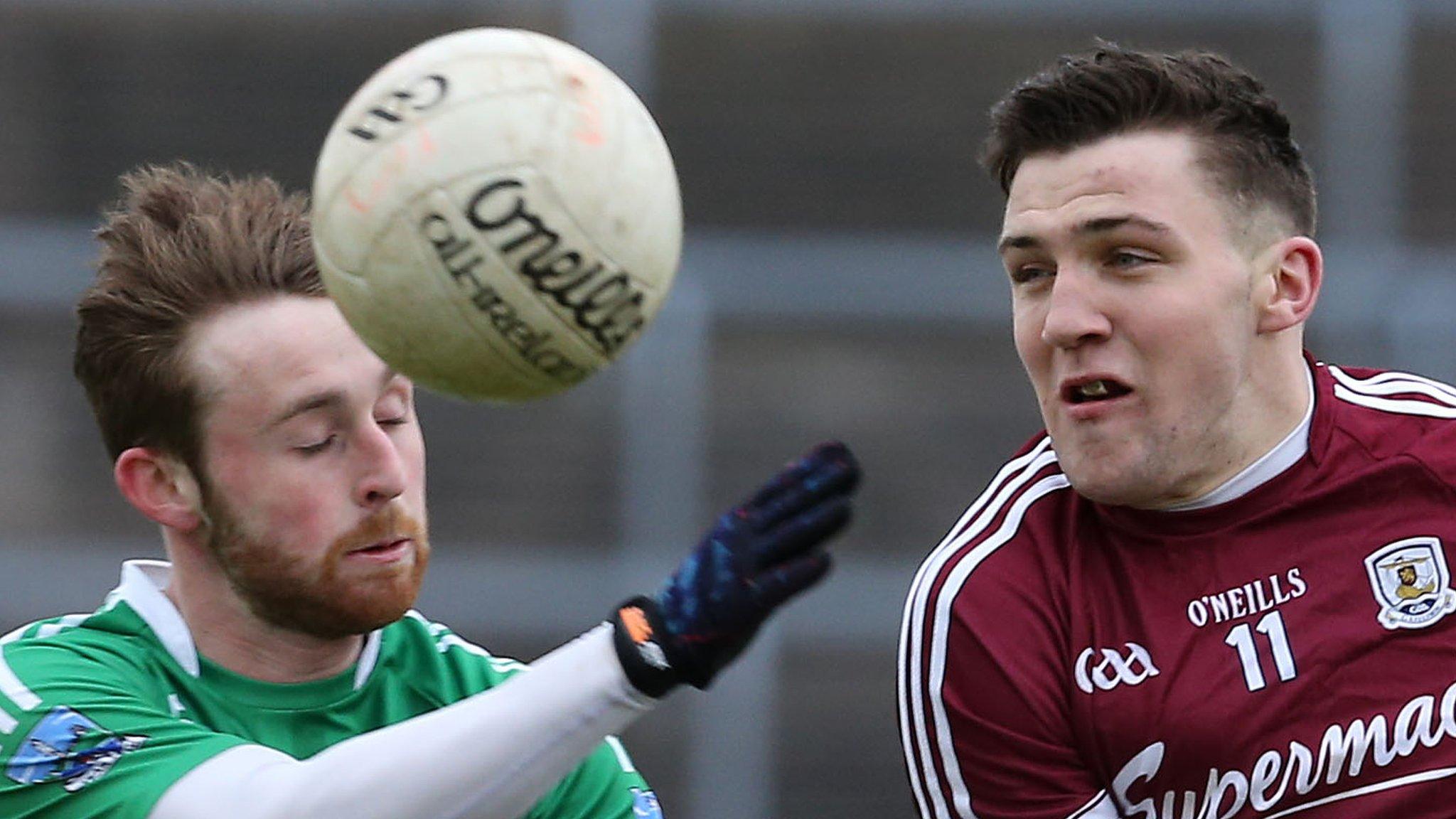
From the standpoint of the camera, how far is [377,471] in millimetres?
3725

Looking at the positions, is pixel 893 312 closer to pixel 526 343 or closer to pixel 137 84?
pixel 137 84

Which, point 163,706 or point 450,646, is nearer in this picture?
point 163,706

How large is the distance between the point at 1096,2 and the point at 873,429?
1.81 metres

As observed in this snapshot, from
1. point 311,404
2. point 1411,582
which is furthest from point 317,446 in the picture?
point 1411,582

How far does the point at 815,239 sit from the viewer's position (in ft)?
29.1

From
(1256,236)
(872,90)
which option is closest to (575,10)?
(872,90)

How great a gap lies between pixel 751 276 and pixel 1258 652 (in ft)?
16.9

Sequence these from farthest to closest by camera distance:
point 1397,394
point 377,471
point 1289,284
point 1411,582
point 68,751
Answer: point 1397,394
point 1289,284
point 1411,582
point 377,471
point 68,751

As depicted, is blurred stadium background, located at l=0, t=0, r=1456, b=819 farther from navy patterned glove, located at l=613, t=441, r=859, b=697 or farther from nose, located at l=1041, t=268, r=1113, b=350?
navy patterned glove, located at l=613, t=441, r=859, b=697

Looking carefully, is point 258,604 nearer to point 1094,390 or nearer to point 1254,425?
point 1094,390

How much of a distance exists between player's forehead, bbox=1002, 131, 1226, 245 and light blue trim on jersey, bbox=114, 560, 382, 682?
125 cm

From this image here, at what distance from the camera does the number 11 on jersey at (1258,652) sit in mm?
3748

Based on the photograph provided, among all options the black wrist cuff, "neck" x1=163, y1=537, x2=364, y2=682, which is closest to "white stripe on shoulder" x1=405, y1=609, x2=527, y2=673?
"neck" x1=163, y1=537, x2=364, y2=682

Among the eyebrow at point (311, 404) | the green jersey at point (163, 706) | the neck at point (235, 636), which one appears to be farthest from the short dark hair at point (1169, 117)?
the neck at point (235, 636)
